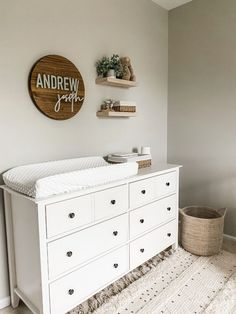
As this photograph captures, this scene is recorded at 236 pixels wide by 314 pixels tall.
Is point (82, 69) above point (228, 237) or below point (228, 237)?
above

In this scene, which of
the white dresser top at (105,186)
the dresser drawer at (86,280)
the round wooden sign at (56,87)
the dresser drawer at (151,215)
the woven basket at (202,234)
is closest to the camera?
the white dresser top at (105,186)

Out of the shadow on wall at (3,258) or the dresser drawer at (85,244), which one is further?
the shadow on wall at (3,258)

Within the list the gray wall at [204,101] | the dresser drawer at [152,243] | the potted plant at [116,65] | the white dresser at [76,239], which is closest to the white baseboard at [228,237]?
the gray wall at [204,101]

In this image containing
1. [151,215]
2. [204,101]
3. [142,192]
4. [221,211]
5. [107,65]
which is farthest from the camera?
[204,101]

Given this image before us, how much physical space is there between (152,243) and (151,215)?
0.25 metres

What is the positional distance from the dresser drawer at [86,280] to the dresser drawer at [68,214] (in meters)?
0.31

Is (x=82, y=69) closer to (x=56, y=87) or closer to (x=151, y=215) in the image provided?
(x=56, y=87)

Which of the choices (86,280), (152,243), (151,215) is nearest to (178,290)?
(152,243)

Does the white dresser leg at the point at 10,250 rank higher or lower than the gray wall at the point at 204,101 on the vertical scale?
lower

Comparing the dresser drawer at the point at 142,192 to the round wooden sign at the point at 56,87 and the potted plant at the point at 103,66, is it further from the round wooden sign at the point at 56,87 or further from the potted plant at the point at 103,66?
the potted plant at the point at 103,66

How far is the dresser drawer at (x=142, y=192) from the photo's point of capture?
1.81m

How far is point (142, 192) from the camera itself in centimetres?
188

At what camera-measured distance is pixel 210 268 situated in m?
2.04

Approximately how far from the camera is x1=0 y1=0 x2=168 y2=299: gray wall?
5.34ft
